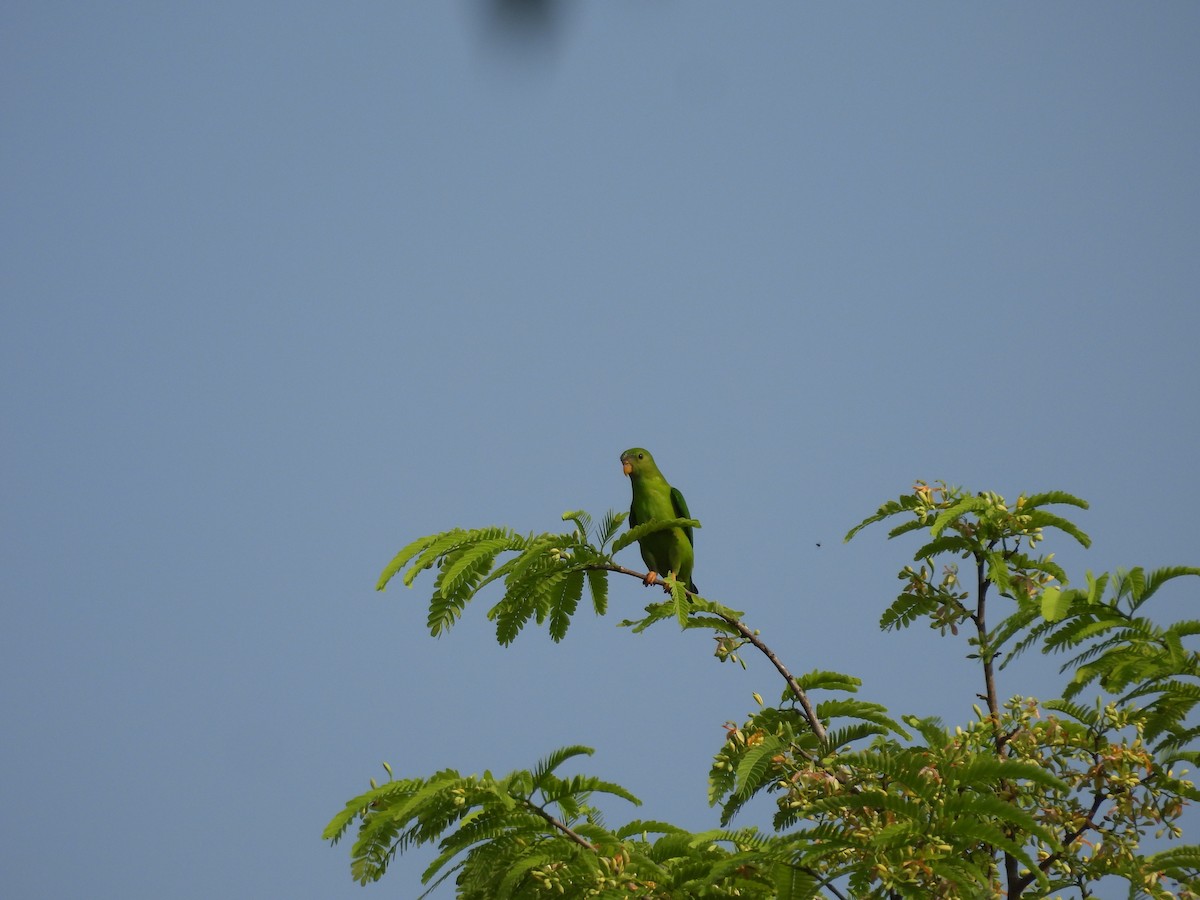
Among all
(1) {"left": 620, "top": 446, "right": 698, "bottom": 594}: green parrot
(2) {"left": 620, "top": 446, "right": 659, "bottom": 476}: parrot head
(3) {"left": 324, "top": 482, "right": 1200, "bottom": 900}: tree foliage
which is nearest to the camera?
(3) {"left": 324, "top": 482, "right": 1200, "bottom": 900}: tree foliage

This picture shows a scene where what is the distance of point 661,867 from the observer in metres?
4.64

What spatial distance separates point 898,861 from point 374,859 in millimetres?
2041

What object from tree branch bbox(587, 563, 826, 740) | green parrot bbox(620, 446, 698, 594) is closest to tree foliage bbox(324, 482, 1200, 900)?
tree branch bbox(587, 563, 826, 740)

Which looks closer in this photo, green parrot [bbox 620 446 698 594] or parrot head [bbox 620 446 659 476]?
green parrot [bbox 620 446 698 594]

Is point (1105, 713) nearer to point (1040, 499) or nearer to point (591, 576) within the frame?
point (1040, 499)

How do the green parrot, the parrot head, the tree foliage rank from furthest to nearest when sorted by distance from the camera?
the parrot head
the green parrot
the tree foliage

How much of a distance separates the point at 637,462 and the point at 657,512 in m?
0.54

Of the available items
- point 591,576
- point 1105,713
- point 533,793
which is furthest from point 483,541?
point 1105,713

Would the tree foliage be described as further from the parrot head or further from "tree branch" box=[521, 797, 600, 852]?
the parrot head

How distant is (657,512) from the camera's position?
343 inches

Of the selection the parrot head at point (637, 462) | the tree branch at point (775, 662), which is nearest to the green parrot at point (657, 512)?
the parrot head at point (637, 462)

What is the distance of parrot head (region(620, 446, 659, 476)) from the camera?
29.7 feet

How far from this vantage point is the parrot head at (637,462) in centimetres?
904

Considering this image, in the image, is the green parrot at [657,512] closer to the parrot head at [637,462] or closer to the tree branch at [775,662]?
the parrot head at [637,462]
